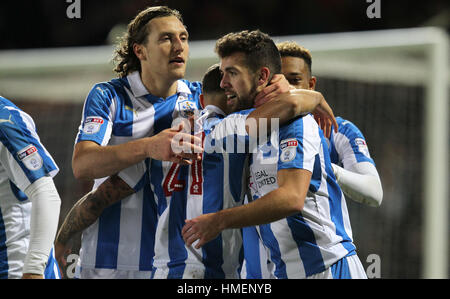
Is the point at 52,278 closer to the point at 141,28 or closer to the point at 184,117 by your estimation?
the point at 184,117

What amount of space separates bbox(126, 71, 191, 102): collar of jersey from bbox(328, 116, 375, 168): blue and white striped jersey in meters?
0.67

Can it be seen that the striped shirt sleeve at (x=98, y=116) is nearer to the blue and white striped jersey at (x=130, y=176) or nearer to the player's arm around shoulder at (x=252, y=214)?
the blue and white striped jersey at (x=130, y=176)

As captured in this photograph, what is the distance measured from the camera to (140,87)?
2.54 meters

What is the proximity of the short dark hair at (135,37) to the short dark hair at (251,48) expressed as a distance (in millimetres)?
454

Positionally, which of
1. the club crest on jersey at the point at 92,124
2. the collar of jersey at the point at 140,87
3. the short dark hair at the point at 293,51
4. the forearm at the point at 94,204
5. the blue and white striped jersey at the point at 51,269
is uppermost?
the short dark hair at the point at 293,51

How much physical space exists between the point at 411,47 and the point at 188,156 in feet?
8.43

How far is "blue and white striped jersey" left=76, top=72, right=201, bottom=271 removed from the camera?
8.04 feet

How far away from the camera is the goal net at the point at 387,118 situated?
4.20 meters

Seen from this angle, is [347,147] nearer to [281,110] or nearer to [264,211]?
[281,110]

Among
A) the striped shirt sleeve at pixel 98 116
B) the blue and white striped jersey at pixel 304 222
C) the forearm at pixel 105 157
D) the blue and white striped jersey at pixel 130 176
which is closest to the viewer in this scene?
the blue and white striped jersey at pixel 304 222

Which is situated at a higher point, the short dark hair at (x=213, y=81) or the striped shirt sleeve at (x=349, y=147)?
the short dark hair at (x=213, y=81)

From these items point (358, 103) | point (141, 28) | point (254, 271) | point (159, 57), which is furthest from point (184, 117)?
point (358, 103)

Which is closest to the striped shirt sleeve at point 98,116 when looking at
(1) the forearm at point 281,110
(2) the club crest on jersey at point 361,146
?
(1) the forearm at point 281,110

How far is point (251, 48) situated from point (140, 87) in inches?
22.4
